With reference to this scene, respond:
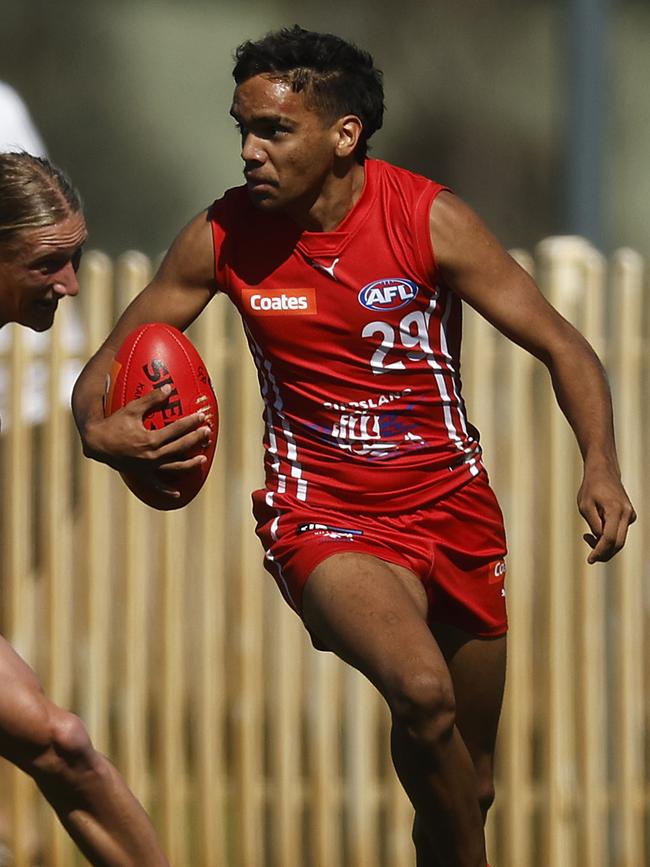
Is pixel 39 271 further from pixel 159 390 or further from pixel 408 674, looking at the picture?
pixel 408 674

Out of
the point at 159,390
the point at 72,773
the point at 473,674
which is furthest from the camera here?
the point at 473,674

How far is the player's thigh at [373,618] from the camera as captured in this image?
4.94m

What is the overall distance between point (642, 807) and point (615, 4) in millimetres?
4664

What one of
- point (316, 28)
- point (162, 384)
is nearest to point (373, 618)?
point (162, 384)

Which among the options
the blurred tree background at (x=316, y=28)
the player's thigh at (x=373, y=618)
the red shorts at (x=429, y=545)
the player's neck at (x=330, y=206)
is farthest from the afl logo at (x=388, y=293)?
the blurred tree background at (x=316, y=28)

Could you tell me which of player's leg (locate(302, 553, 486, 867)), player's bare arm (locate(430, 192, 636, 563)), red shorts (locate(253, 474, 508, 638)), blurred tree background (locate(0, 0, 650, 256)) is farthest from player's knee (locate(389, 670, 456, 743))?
blurred tree background (locate(0, 0, 650, 256))

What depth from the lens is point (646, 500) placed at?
24.7 feet

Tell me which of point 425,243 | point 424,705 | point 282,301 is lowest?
point 424,705

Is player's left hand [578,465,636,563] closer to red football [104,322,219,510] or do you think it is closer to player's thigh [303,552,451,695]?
player's thigh [303,552,451,695]

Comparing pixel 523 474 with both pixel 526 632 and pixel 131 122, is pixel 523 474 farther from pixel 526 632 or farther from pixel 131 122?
pixel 131 122

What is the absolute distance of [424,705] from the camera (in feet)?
16.1

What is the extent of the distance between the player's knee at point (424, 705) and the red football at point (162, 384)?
88 cm

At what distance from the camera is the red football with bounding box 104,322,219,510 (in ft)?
17.4

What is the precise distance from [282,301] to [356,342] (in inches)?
9.4
